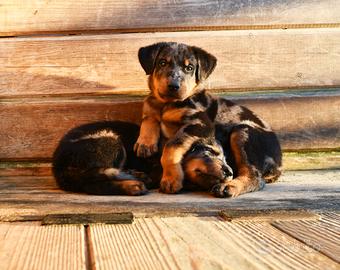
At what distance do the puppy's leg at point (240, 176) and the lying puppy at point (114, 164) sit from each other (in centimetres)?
10

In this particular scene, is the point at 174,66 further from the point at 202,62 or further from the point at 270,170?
the point at 270,170

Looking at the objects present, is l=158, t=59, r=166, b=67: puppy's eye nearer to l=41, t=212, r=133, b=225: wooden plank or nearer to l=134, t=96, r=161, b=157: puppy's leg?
l=134, t=96, r=161, b=157: puppy's leg

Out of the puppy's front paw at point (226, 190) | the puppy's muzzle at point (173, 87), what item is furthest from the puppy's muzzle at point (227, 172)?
the puppy's muzzle at point (173, 87)

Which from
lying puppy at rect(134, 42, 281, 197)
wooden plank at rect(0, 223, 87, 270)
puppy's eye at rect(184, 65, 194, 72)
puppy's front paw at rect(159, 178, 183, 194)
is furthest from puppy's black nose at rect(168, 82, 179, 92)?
wooden plank at rect(0, 223, 87, 270)

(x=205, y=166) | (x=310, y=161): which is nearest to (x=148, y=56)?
(x=205, y=166)

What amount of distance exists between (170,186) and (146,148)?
1.56 feet

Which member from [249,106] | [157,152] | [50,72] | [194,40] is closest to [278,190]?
[157,152]

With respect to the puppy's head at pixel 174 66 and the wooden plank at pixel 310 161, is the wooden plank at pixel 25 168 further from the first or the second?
the wooden plank at pixel 310 161

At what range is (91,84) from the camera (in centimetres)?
450

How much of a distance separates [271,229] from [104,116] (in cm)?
239

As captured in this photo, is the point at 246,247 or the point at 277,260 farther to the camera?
the point at 246,247

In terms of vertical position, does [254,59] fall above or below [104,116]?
above

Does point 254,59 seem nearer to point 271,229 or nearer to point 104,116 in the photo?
point 104,116

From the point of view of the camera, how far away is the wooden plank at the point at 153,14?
14.7ft
